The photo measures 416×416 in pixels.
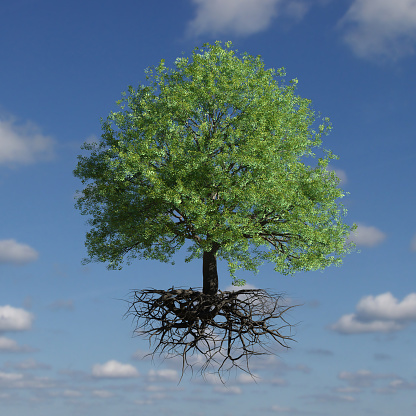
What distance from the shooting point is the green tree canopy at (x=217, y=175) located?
23312 millimetres

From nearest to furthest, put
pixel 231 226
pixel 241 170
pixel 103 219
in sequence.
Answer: pixel 231 226 < pixel 241 170 < pixel 103 219

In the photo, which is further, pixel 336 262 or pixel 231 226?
pixel 336 262

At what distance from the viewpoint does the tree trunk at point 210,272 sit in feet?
84.0

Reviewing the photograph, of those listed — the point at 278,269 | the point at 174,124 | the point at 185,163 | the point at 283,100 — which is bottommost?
the point at 278,269

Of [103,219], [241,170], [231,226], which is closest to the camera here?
[231,226]

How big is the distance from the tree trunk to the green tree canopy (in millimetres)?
327

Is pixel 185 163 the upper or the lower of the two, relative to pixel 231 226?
Answer: upper

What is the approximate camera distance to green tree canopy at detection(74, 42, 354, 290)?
2331 cm

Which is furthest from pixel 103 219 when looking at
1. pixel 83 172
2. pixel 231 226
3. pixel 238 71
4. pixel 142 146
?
pixel 238 71

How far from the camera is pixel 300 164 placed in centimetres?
2506

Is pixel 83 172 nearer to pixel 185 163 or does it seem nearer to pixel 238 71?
pixel 185 163

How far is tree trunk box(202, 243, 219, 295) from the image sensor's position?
2561 centimetres

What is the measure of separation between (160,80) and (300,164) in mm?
7343

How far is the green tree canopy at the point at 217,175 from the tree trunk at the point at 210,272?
1.07ft
